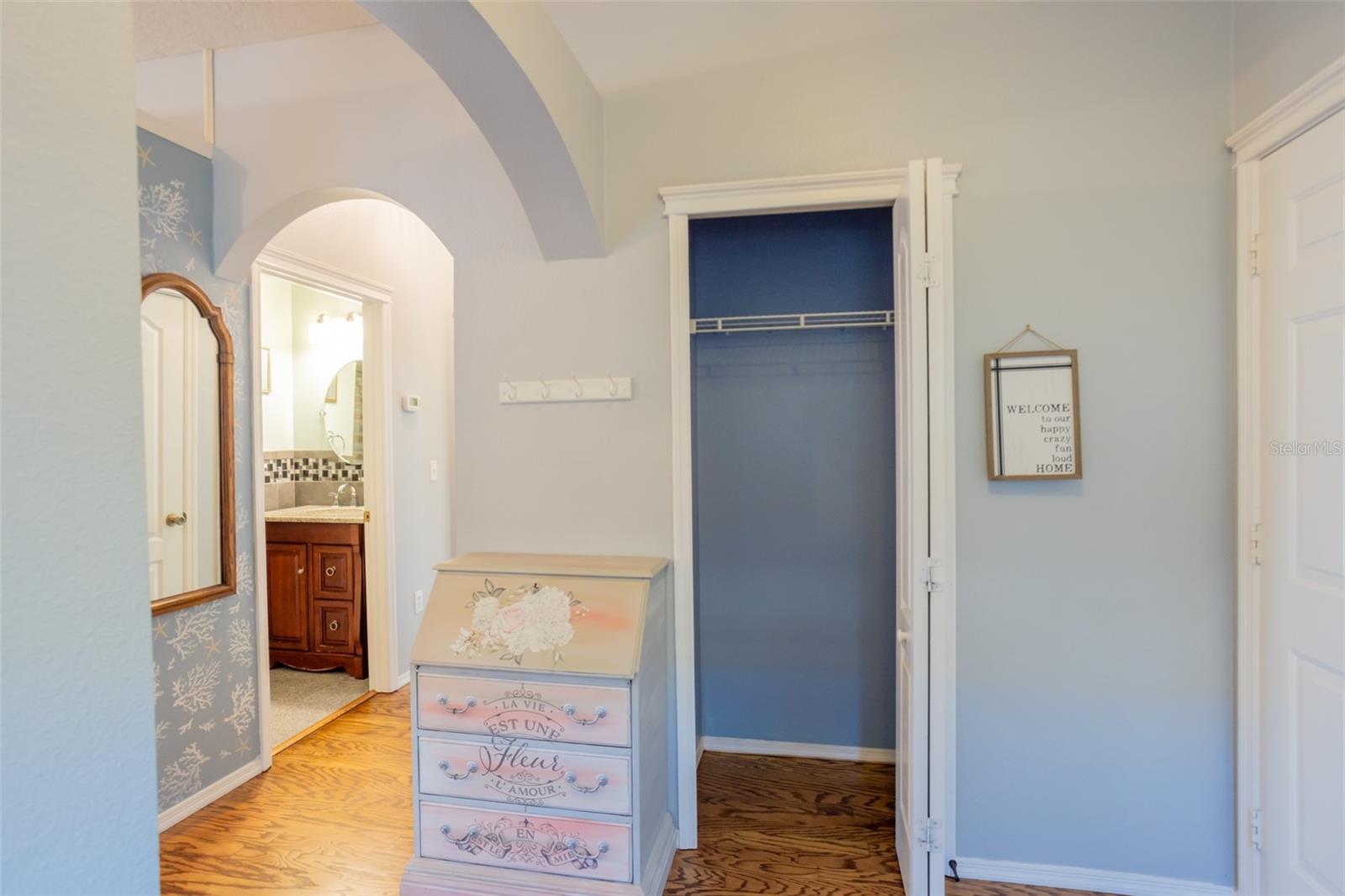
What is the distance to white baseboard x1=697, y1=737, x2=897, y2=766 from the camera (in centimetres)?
271

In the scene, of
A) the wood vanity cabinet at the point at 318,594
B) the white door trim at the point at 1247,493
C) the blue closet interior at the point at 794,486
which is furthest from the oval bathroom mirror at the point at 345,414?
the white door trim at the point at 1247,493

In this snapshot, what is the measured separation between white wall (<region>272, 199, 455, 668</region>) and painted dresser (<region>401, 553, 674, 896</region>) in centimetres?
187

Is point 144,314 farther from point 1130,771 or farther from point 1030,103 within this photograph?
point 1130,771

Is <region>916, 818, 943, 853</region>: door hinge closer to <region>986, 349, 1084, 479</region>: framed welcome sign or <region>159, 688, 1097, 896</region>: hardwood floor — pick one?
<region>159, 688, 1097, 896</region>: hardwood floor

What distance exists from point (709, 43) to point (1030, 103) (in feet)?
3.22

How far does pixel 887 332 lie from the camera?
8.70ft

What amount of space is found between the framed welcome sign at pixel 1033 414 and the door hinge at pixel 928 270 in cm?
36

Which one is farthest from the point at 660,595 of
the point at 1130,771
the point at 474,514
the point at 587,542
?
the point at 1130,771

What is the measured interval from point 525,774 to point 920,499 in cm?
131

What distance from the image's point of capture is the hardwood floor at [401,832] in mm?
2000

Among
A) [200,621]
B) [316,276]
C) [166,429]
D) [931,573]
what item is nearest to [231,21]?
[316,276]

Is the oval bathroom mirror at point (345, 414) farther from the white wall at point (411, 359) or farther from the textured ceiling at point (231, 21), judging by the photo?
the textured ceiling at point (231, 21)

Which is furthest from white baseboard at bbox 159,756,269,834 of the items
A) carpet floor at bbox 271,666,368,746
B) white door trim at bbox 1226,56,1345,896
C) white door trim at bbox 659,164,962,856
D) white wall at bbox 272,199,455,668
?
white door trim at bbox 1226,56,1345,896

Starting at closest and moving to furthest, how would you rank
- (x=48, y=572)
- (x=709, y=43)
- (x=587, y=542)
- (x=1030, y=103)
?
1. (x=48, y=572)
2. (x=1030, y=103)
3. (x=709, y=43)
4. (x=587, y=542)
